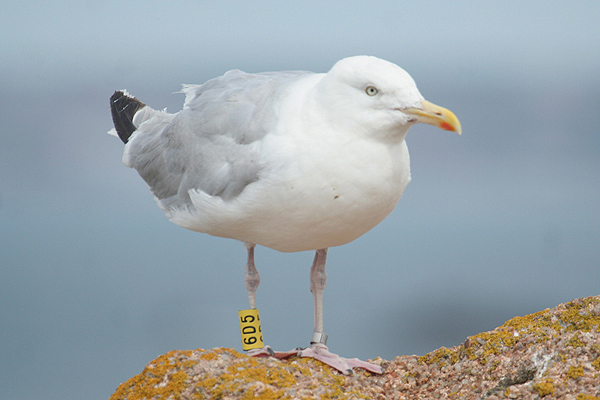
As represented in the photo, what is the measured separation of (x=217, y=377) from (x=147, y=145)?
2.35m

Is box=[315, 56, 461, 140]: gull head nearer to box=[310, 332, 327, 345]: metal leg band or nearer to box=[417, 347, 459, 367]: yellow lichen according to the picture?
box=[417, 347, 459, 367]: yellow lichen

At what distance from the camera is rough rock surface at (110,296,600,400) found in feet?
15.1

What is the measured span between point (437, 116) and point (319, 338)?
252 centimetres

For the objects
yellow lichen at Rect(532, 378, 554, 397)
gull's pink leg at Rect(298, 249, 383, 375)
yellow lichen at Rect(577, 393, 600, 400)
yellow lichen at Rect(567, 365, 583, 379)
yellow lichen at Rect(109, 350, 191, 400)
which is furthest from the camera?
gull's pink leg at Rect(298, 249, 383, 375)

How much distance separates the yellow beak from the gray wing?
3.58 feet

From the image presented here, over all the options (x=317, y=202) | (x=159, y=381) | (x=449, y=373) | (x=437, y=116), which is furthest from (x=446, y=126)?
(x=159, y=381)

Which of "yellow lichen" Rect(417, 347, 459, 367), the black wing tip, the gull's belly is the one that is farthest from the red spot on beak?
the black wing tip

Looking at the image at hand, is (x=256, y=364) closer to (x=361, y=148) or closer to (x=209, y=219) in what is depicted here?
(x=209, y=219)

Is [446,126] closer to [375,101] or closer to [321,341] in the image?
[375,101]

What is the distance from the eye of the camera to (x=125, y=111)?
22.0 feet

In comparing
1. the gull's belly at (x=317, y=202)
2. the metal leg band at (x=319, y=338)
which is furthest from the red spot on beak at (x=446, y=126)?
the metal leg band at (x=319, y=338)

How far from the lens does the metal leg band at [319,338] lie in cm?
616

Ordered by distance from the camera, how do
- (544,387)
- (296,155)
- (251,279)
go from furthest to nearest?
(251,279)
(296,155)
(544,387)

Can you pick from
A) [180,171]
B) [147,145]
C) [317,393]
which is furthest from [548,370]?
[147,145]
